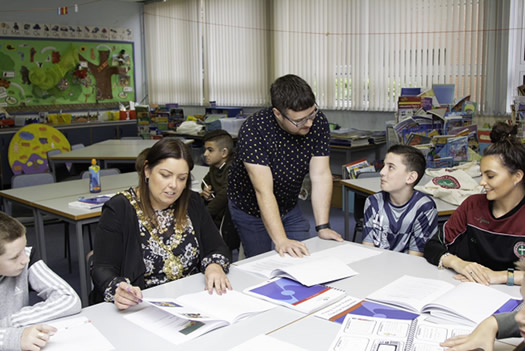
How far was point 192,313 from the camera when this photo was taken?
61.7 inches

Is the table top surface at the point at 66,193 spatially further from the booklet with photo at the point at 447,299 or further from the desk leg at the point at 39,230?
the booklet with photo at the point at 447,299

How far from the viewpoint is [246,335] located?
1.47m

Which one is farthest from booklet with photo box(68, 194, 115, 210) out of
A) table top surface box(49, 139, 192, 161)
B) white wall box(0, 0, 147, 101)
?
white wall box(0, 0, 147, 101)

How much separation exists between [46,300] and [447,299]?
1.23 meters

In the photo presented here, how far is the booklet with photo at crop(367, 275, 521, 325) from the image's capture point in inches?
60.8

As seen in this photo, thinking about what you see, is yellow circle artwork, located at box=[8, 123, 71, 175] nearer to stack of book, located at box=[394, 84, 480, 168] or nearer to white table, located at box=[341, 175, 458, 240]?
white table, located at box=[341, 175, 458, 240]

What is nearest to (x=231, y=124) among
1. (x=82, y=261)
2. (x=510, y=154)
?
(x=82, y=261)

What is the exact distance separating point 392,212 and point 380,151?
3.81 meters

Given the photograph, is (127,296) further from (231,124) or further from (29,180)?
(231,124)

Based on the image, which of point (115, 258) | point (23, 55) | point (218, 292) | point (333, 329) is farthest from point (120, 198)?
point (23, 55)

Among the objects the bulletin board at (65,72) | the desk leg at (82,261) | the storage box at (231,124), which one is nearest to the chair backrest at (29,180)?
the desk leg at (82,261)

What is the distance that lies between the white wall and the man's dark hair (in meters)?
6.98

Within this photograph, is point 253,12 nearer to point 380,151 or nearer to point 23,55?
point 380,151

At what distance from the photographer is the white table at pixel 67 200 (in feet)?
10.1
